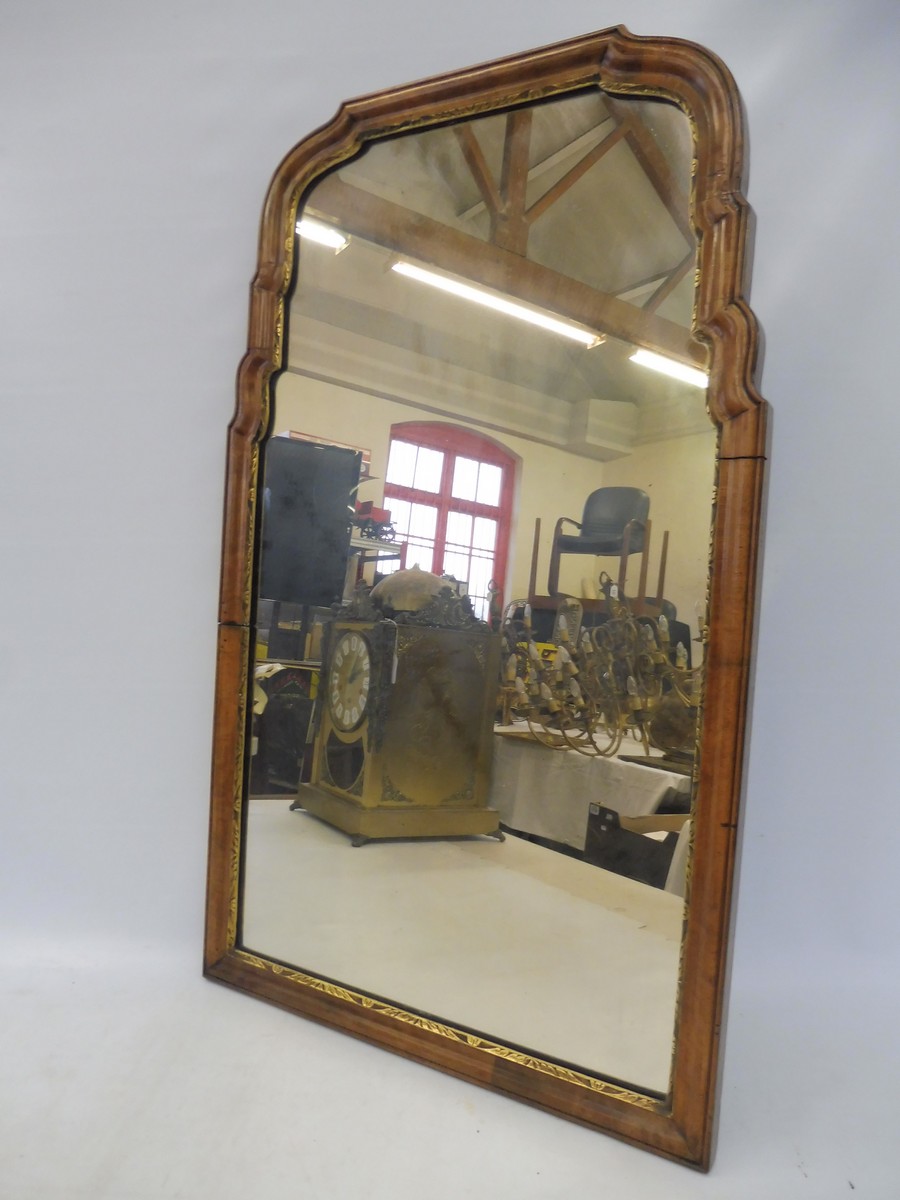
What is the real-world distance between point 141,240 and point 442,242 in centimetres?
62

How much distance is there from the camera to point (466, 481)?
125 cm

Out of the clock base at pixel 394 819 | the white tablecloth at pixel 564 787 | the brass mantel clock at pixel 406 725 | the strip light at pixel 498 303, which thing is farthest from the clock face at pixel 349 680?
the strip light at pixel 498 303

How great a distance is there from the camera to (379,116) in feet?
4.38

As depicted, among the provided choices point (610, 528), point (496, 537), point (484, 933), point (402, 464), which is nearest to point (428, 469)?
point (402, 464)

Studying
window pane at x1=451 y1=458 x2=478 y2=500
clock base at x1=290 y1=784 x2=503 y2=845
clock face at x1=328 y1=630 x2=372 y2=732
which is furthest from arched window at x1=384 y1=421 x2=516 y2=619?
→ clock base at x1=290 y1=784 x2=503 y2=845

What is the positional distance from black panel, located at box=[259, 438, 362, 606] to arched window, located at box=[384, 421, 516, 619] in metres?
0.08

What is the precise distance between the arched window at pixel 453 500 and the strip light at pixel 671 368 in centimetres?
21

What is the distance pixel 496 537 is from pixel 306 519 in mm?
328

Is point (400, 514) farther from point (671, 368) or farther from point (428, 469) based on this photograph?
point (671, 368)

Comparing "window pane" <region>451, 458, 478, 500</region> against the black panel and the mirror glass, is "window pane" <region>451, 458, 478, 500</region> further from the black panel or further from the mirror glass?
the black panel

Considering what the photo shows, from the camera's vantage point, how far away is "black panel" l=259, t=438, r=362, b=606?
136 cm

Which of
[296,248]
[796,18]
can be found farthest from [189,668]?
[796,18]

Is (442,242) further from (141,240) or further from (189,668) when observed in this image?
(189,668)

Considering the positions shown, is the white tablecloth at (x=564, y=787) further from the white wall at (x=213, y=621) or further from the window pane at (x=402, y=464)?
the window pane at (x=402, y=464)
